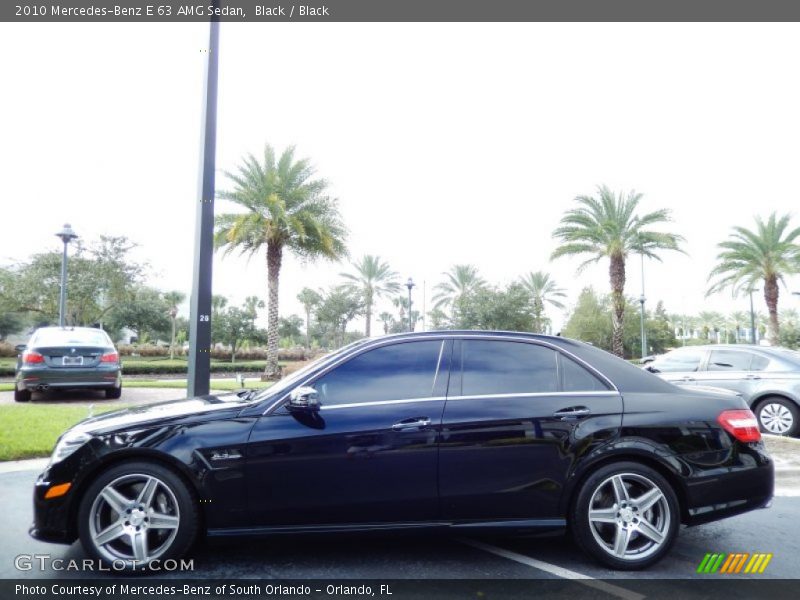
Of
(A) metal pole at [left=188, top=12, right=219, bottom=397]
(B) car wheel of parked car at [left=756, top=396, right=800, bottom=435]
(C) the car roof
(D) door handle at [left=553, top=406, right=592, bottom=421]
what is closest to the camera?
(D) door handle at [left=553, top=406, right=592, bottom=421]

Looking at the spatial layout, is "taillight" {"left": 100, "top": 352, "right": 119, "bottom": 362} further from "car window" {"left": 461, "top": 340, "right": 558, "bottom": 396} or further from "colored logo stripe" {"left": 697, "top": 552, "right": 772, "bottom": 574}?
"colored logo stripe" {"left": 697, "top": 552, "right": 772, "bottom": 574}

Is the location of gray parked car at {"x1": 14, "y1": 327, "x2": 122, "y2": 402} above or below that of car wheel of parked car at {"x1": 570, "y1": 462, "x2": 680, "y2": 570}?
above

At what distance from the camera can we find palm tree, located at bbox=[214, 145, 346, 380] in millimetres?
22719

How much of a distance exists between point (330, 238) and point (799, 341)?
5212 centimetres


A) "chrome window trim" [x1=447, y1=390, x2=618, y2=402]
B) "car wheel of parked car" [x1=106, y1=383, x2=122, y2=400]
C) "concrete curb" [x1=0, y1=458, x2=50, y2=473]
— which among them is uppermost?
"chrome window trim" [x1=447, y1=390, x2=618, y2=402]

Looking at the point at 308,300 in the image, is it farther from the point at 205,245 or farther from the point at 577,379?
the point at 577,379

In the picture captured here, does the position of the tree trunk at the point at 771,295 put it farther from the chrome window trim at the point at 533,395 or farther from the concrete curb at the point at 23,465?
the concrete curb at the point at 23,465

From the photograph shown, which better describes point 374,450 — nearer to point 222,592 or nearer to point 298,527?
point 298,527

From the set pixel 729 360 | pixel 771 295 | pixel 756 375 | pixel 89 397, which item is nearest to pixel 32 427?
pixel 89 397

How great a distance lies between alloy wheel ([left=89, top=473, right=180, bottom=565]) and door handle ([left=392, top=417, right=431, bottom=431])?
1.47 meters

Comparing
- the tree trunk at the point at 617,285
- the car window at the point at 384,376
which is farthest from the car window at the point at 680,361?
the tree trunk at the point at 617,285

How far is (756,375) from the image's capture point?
9141 mm

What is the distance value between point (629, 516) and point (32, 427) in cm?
794

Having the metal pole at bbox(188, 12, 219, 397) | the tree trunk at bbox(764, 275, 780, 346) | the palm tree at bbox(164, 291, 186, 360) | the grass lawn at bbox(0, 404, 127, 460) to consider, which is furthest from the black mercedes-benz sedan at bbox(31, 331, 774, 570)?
the palm tree at bbox(164, 291, 186, 360)
